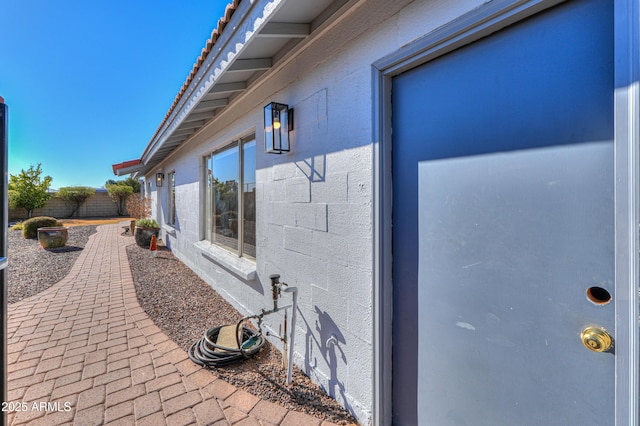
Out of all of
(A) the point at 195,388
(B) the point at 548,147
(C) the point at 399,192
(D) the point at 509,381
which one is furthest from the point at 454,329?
(A) the point at 195,388

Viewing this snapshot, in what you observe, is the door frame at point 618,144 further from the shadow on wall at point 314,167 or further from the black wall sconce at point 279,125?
the black wall sconce at point 279,125

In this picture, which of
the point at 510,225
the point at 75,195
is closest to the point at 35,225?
the point at 510,225

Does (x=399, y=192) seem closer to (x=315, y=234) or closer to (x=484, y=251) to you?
(x=484, y=251)

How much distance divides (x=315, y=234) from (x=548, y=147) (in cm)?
166

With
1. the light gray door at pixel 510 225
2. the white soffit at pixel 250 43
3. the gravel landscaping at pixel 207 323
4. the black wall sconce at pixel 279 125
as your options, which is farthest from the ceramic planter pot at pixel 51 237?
the light gray door at pixel 510 225

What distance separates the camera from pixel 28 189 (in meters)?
18.9

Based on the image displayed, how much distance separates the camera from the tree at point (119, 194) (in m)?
25.0

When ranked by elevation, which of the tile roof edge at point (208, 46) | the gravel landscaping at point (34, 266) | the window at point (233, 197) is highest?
the tile roof edge at point (208, 46)

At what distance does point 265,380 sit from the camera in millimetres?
2441

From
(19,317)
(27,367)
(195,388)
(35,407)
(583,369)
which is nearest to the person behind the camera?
(583,369)

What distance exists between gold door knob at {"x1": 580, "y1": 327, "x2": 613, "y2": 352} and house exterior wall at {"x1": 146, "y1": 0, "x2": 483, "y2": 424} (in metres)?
1.05

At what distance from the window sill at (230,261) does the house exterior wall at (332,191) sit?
8.8 inches

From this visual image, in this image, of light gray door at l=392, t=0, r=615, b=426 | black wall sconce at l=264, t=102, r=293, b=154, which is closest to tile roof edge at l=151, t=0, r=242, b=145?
black wall sconce at l=264, t=102, r=293, b=154

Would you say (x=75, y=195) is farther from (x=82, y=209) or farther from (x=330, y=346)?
(x=330, y=346)
